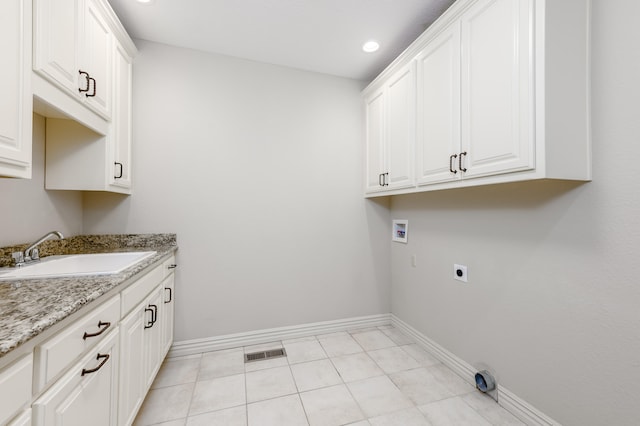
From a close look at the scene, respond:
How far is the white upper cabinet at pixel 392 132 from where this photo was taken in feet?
7.16

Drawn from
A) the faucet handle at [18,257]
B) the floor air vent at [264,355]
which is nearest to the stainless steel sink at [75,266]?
the faucet handle at [18,257]

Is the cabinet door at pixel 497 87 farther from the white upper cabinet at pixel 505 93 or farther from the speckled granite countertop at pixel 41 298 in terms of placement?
the speckled granite countertop at pixel 41 298

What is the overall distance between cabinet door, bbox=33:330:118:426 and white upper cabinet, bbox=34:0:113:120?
1.25m

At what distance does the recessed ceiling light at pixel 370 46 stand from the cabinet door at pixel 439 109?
1.65 feet

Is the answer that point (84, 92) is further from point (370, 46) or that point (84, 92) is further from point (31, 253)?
point (370, 46)

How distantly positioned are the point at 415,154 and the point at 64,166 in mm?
2495

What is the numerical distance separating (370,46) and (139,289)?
255 centimetres

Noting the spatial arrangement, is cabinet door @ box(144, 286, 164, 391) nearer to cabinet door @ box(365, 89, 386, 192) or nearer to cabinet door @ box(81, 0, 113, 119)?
cabinet door @ box(81, 0, 113, 119)

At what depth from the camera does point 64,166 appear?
1824mm

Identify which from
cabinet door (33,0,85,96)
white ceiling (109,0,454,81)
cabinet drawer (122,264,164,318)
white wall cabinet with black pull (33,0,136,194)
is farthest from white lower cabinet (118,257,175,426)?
white ceiling (109,0,454,81)

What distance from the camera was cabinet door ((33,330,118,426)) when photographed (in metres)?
0.82

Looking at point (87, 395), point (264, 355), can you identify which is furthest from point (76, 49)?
point (264, 355)

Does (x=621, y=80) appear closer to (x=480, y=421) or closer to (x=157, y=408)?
(x=480, y=421)

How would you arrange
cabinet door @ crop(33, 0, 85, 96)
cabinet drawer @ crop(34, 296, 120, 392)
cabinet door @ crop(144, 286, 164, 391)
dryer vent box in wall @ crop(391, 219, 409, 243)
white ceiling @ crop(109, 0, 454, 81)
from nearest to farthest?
cabinet drawer @ crop(34, 296, 120, 392) < cabinet door @ crop(33, 0, 85, 96) < cabinet door @ crop(144, 286, 164, 391) < white ceiling @ crop(109, 0, 454, 81) < dryer vent box in wall @ crop(391, 219, 409, 243)
